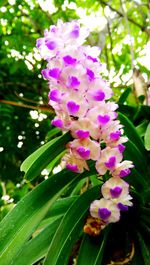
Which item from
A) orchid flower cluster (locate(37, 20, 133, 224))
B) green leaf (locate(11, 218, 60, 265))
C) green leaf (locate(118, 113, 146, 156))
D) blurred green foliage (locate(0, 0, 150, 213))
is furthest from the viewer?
blurred green foliage (locate(0, 0, 150, 213))

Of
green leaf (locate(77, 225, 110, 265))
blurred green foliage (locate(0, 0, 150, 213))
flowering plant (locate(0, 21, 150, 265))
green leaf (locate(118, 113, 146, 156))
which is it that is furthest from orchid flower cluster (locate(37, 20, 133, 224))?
blurred green foliage (locate(0, 0, 150, 213))

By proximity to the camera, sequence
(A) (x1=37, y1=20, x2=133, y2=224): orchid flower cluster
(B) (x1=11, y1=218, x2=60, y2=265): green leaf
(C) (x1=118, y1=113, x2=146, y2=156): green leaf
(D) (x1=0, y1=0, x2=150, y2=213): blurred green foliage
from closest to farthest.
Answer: (A) (x1=37, y1=20, x2=133, y2=224): orchid flower cluster
(B) (x1=11, y1=218, x2=60, y2=265): green leaf
(C) (x1=118, y1=113, x2=146, y2=156): green leaf
(D) (x1=0, y1=0, x2=150, y2=213): blurred green foliage

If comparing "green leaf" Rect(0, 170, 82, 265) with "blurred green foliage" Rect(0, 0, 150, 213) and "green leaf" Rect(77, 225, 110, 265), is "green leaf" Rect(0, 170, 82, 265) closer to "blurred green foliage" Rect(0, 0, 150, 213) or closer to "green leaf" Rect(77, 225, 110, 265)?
"green leaf" Rect(77, 225, 110, 265)

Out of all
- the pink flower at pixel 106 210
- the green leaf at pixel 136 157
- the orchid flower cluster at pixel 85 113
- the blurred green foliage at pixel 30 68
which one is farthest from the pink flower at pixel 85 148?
the blurred green foliage at pixel 30 68

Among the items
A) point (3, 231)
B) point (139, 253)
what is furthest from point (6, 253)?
point (139, 253)

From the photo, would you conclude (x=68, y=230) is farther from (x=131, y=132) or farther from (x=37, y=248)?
(x=131, y=132)
